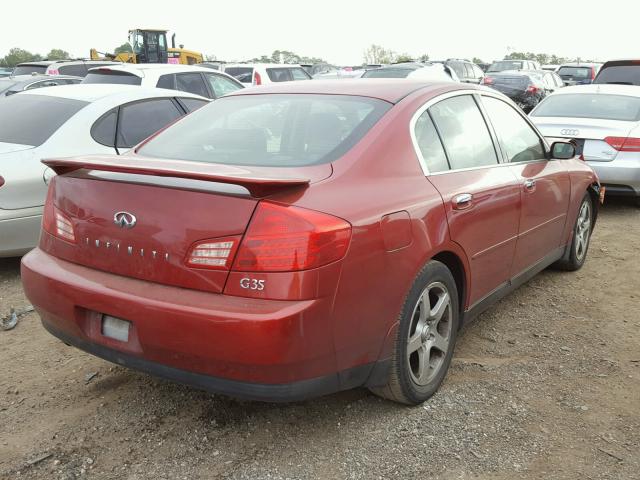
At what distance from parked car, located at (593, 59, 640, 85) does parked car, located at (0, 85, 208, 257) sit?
9537 millimetres

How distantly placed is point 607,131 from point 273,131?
533 centimetres

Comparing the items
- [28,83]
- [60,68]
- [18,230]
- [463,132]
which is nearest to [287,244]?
[463,132]

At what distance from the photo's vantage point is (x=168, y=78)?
973 centimetres

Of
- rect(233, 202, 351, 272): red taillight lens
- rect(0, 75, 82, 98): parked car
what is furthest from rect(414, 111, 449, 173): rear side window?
rect(0, 75, 82, 98): parked car

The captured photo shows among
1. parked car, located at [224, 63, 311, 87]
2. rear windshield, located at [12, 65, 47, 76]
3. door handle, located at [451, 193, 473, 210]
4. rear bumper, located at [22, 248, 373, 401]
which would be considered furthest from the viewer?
rear windshield, located at [12, 65, 47, 76]

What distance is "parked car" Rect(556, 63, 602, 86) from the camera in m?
23.6

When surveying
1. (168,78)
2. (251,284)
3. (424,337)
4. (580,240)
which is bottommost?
(580,240)

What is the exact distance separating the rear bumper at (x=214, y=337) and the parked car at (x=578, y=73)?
23265 mm

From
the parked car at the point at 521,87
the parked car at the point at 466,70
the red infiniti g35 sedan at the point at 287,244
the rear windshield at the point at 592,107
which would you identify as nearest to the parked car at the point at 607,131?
the rear windshield at the point at 592,107

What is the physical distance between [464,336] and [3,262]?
3.88 meters

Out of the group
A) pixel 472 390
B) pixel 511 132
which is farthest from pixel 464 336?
pixel 511 132

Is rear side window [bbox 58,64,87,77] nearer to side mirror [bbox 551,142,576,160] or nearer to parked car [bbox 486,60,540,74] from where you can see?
side mirror [bbox 551,142,576,160]

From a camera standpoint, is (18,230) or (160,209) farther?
(18,230)

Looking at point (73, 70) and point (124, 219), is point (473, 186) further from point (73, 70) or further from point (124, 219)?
point (73, 70)
